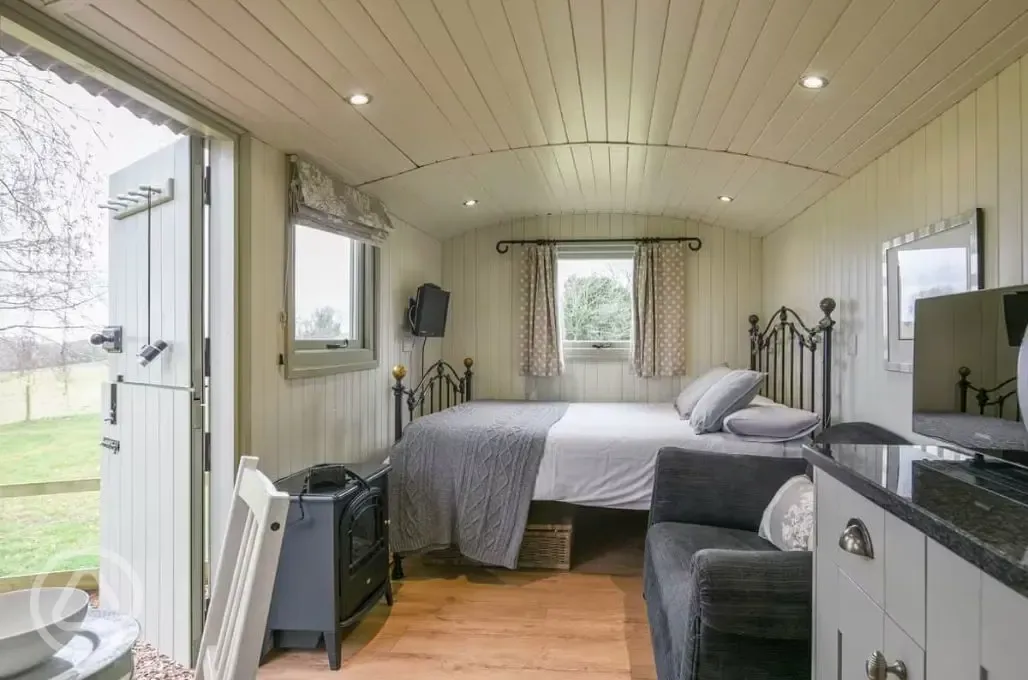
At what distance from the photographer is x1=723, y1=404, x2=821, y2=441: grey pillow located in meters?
2.84

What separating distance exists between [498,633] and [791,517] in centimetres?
134

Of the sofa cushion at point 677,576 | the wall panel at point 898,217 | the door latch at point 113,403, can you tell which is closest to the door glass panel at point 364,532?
the door latch at point 113,403

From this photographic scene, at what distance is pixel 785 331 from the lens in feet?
13.1

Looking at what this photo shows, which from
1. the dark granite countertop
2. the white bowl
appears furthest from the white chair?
the dark granite countertop

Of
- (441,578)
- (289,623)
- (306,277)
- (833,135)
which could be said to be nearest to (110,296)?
(306,277)

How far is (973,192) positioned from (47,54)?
2808 mm

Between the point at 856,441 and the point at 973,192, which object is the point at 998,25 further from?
the point at 856,441

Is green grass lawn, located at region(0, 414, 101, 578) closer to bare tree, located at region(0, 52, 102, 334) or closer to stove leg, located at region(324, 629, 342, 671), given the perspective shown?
bare tree, located at region(0, 52, 102, 334)

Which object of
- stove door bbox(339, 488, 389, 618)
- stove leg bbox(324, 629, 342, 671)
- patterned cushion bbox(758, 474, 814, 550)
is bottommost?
stove leg bbox(324, 629, 342, 671)

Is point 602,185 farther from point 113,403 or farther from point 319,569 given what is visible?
point 113,403

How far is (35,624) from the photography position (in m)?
0.99

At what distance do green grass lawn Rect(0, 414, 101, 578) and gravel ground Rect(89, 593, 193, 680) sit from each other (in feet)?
1.79

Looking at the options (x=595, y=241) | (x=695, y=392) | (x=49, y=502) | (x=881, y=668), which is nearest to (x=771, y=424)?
(x=695, y=392)

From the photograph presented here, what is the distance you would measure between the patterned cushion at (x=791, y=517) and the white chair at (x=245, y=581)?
158 cm
